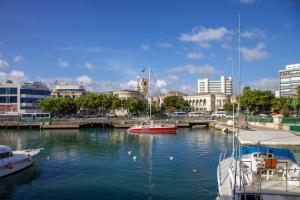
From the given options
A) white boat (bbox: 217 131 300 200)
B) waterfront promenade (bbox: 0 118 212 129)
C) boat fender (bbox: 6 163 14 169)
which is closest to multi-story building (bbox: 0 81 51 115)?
waterfront promenade (bbox: 0 118 212 129)

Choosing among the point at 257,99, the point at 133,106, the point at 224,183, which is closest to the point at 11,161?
the point at 224,183

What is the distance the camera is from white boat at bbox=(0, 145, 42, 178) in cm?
4131

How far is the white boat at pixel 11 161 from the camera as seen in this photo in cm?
4131

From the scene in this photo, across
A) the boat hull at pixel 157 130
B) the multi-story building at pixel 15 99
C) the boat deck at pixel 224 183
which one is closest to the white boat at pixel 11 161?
→ the boat deck at pixel 224 183

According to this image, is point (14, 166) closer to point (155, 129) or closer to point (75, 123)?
point (155, 129)

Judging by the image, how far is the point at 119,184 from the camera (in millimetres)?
38312

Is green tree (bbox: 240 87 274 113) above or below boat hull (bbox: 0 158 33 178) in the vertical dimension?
above

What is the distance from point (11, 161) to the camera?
42719 millimetres

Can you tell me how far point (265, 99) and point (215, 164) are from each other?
361 ft

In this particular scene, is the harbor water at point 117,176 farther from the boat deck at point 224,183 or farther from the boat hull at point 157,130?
the boat hull at point 157,130

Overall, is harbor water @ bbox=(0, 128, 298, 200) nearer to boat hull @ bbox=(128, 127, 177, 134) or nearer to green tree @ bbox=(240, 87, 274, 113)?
boat hull @ bbox=(128, 127, 177, 134)

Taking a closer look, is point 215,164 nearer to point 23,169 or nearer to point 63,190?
point 63,190

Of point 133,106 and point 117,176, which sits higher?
point 133,106

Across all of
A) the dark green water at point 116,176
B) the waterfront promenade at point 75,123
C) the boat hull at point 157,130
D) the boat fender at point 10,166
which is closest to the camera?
the dark green water at point 116,176
